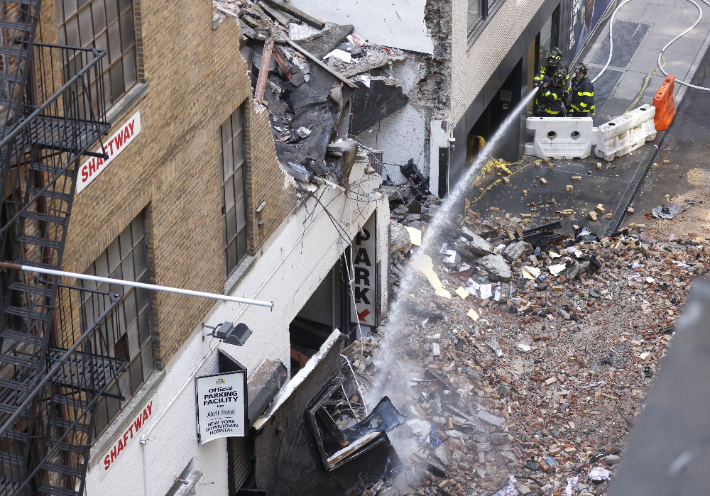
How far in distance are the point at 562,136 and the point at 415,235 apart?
680 centimetres

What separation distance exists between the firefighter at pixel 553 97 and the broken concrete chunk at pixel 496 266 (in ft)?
23.0

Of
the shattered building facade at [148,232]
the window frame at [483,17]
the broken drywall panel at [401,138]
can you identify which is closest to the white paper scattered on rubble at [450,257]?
the broken drywall panel at [401,138]

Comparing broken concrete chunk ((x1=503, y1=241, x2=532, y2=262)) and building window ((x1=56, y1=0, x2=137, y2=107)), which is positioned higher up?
building window ((x1=56, y1=0, x2=137, y2=107))

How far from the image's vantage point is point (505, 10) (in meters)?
23.7

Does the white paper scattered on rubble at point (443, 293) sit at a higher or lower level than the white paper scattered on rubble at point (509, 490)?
higher

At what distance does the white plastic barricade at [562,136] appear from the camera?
79.6ft

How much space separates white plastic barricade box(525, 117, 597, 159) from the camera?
24266 mm

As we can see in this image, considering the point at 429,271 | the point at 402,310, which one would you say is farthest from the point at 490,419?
the point at 429,271

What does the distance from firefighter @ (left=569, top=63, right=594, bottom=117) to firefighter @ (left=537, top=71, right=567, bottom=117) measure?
285 mm

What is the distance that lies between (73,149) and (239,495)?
7.24 m

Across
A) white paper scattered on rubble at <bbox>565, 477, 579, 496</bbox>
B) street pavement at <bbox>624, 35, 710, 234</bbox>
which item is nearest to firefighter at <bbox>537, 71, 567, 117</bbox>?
street pavement at <bbox>624, 35, 710, 234</bbox>

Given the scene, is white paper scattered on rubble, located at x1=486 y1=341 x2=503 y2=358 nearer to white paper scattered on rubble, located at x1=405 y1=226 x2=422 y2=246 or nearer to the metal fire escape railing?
white paper scattered on rubble, located at x1=405 y1=226 x2=422 y2=246

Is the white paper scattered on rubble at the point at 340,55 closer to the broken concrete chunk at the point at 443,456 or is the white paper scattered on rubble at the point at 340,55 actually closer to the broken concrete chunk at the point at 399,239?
the broken concrete chunk at the point at 399,239

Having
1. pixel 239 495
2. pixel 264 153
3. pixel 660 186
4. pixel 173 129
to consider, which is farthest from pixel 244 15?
pixel 660 186
